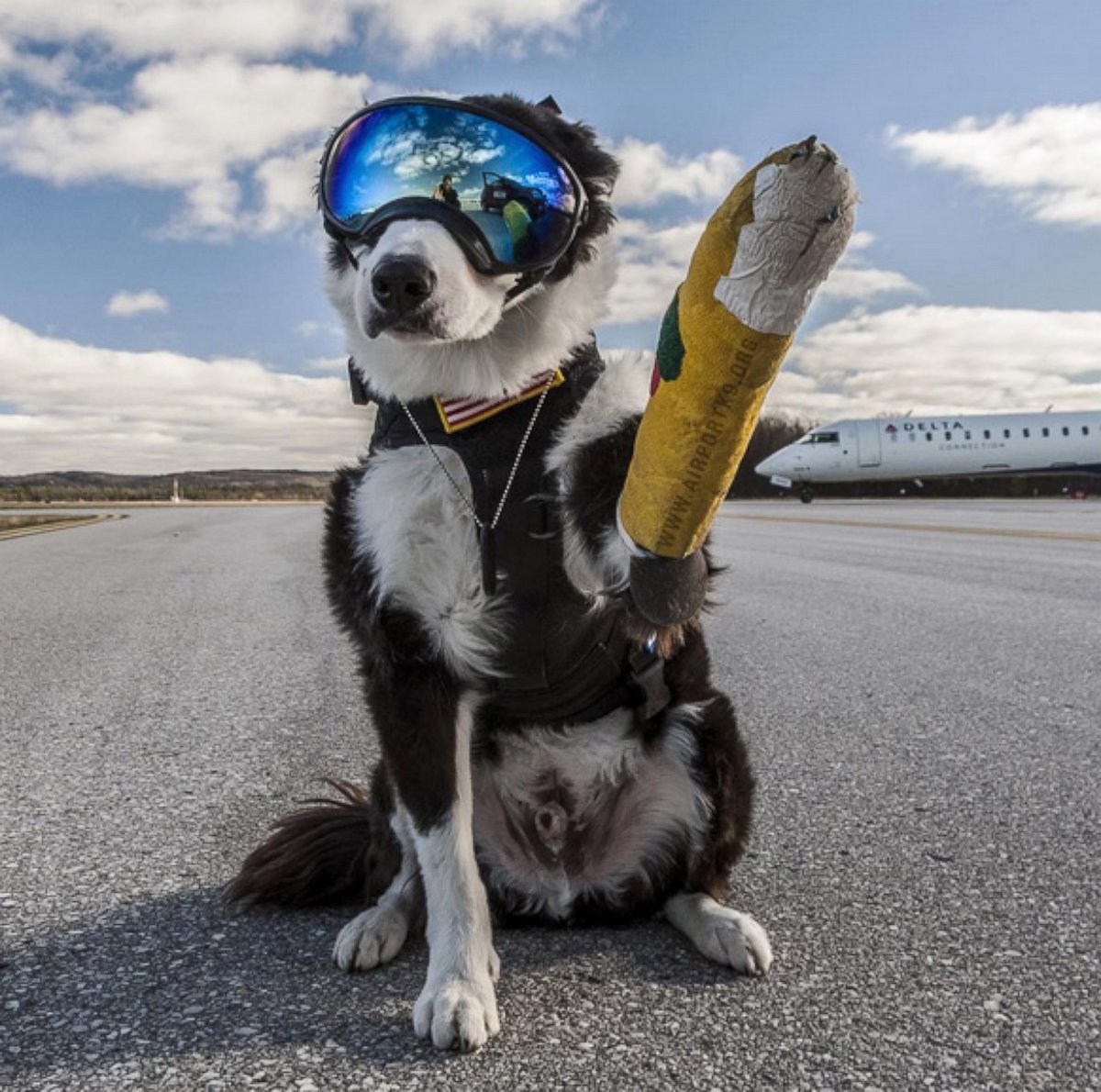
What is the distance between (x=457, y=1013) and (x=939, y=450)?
124ft

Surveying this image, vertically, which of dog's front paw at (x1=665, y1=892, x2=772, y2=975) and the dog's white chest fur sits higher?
the dog's white chest fur

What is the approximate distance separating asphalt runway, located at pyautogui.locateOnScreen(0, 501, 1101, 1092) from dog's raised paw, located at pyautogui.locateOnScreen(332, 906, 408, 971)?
39 millimetres

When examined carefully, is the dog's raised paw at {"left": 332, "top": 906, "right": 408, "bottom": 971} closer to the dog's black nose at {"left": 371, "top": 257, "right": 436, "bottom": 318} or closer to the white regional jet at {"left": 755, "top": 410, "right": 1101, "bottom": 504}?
the dog's black nose at {"left": 371, "top": 257, "right": 436, "bottom": 318}

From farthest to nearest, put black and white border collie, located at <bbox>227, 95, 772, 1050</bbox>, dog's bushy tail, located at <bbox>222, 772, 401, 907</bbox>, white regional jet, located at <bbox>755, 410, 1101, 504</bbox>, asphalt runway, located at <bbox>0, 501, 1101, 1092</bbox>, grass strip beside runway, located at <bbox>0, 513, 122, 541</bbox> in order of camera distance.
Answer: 1. white regional jet, located at <bbox>755, 410, 1101, 504</bbox>
2. grass strip beside runway, located at <bbox>0, 513, 122, 541</bbox>
3. dog's bushy tail, located at <bbox>222, 772, 401, 907</bbox>
4. black and white border collie, located at <bbox>227, 95, 772, 1050</bbox>
5. asphalt runway, located at <bbox>0, 501, 1101, 1092</bbox>

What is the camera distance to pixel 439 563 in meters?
2.17

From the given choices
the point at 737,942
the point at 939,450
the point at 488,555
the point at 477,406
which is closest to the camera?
the point at 737,942

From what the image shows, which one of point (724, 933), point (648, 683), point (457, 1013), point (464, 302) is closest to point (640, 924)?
point (724, 933)

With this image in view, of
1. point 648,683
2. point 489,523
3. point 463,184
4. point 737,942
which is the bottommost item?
point 737,942

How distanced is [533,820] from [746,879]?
1.74ft

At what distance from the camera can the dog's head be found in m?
2.09

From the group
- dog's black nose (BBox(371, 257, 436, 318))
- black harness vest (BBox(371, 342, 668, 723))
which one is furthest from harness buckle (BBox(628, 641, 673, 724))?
dog's black nose (BBox(371, 257, 436, 318))

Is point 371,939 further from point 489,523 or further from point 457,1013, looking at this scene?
point 489,523

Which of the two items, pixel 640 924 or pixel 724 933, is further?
pixel 640 924

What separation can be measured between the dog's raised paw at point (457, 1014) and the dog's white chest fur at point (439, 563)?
60 cm
